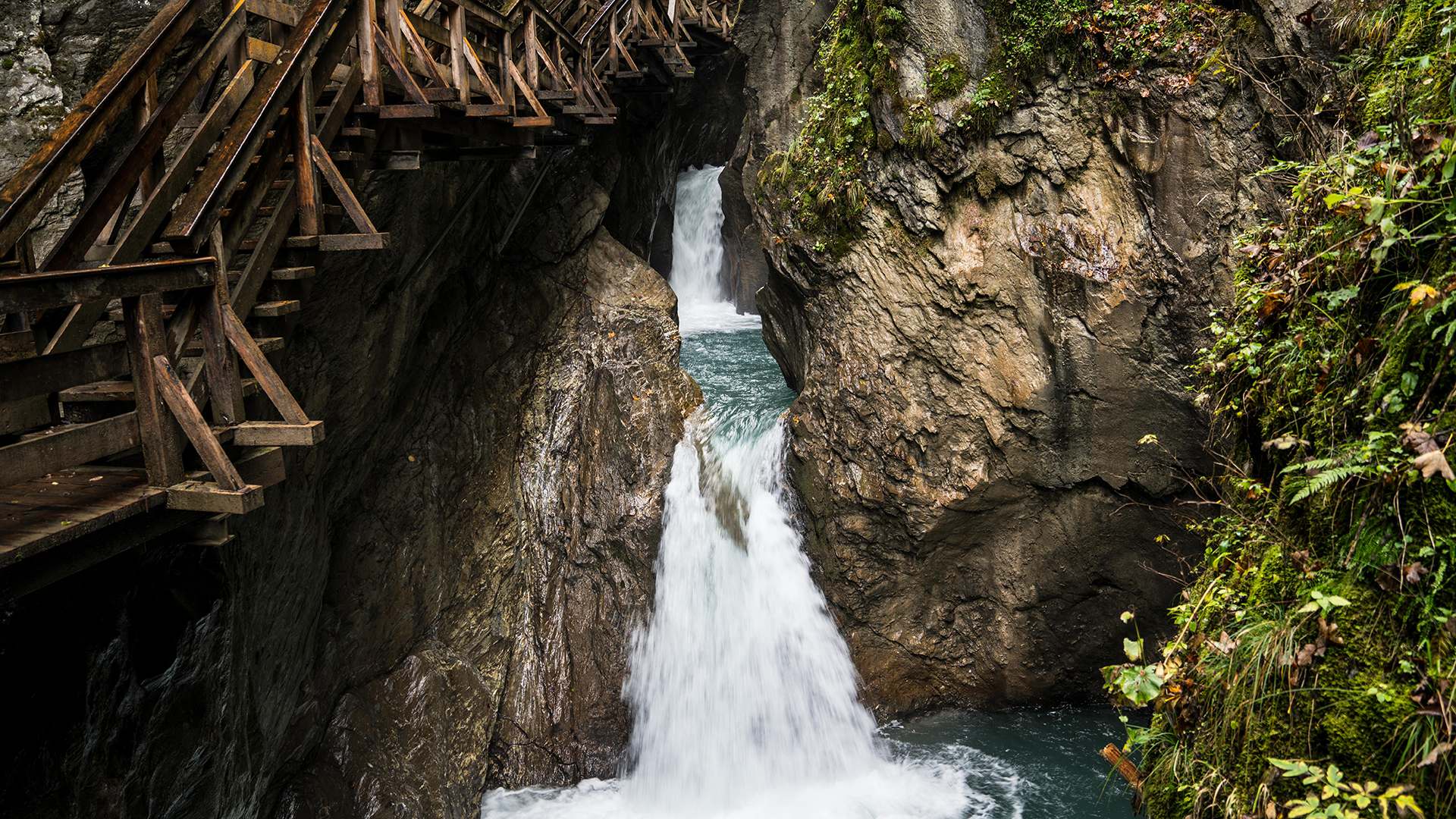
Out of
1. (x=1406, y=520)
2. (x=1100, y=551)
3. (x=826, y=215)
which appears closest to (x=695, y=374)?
(x=826, y=215)

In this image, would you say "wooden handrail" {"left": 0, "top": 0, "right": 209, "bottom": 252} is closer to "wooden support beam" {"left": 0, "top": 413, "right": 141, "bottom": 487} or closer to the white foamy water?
"wooden support beam" {"left": 0, "top": 413, "right": 141, "bottom": 487}

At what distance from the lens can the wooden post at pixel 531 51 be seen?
7781mm

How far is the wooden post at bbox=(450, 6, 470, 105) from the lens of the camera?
619cm

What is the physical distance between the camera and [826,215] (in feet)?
A: 31.5

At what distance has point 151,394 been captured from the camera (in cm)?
350

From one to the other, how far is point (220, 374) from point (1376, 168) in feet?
19.1

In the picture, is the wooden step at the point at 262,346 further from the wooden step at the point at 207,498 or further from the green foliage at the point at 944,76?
the green foliage at the point at 944,76

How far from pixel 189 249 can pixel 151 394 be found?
0.90 metres

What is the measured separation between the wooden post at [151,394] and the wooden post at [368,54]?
256 centimetres

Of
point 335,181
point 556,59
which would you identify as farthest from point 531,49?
point 335,181

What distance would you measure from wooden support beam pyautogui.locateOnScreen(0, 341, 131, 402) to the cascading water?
708cm

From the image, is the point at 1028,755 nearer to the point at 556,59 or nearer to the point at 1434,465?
the point at 1434,465

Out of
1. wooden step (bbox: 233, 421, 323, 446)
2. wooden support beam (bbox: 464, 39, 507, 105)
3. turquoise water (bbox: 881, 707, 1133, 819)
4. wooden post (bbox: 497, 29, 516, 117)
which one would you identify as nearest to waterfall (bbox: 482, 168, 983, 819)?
turquoise water (bbox: 881, 707, 1133, 819)

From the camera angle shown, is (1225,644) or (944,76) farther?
(944,76)
